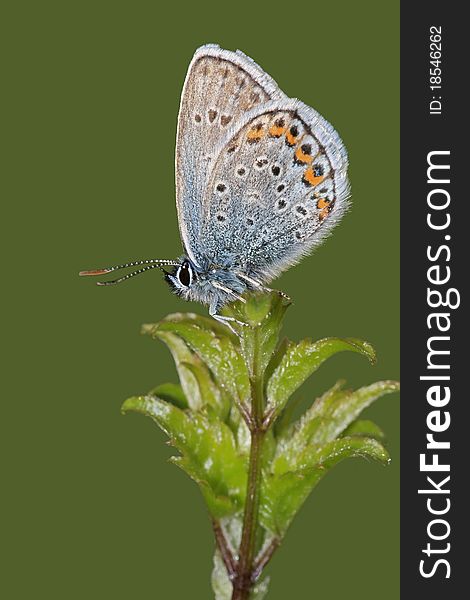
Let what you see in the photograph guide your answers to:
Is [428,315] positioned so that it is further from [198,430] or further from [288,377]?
[198,430]

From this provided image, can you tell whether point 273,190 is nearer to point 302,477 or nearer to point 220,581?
point 302,477

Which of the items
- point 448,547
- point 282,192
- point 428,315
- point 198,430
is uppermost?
point 282,192

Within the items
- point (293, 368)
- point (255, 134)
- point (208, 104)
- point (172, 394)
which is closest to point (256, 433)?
point (293, 368)

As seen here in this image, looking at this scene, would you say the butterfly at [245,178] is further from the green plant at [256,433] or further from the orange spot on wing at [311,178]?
the green plant at [256,433]

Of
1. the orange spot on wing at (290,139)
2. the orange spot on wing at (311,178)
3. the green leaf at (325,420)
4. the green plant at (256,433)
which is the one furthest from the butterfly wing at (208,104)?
the green leaf at (325,420)

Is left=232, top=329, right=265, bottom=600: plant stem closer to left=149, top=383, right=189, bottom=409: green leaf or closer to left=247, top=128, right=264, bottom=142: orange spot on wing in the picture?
left=149, top=383, right=189, bottom=409: green leaf

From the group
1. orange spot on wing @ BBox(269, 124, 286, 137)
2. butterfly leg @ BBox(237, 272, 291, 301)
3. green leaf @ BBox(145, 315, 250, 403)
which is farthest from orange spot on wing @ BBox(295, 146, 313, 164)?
green leaf @ BBox(145, 315, 250, 403)

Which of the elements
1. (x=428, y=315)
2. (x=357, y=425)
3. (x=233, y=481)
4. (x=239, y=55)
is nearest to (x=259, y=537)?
(x=233, y=481)
